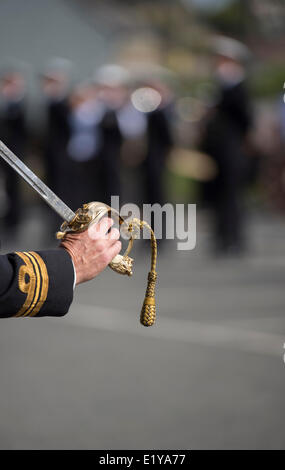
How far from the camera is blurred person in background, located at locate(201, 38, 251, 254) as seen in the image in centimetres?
1056

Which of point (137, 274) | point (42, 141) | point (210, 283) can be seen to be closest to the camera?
point (210, 283)

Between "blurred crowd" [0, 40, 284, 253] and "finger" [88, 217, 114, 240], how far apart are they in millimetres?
8779

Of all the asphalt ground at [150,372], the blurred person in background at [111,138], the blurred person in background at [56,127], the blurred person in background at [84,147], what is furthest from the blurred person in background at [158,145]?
the asphalt ground at [150,372]

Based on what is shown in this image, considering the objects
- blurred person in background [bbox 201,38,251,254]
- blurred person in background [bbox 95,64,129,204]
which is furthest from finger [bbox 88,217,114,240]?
blurred person in background [bbox 95,64,129,204]

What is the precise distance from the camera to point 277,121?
15.0 metres

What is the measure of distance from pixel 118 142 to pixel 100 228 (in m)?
10.2

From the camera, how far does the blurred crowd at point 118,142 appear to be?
11.2 metres

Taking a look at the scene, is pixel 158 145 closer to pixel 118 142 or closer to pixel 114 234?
pixel 118 142

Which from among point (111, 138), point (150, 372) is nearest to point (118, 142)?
point (111, 138)

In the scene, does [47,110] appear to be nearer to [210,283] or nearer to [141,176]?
[141,176]

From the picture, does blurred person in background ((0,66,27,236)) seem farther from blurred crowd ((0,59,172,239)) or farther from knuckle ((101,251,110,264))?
knuckle ((101,251,110,264))

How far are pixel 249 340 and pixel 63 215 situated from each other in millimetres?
3719

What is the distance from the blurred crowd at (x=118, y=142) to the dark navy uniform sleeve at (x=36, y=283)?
8698mm
